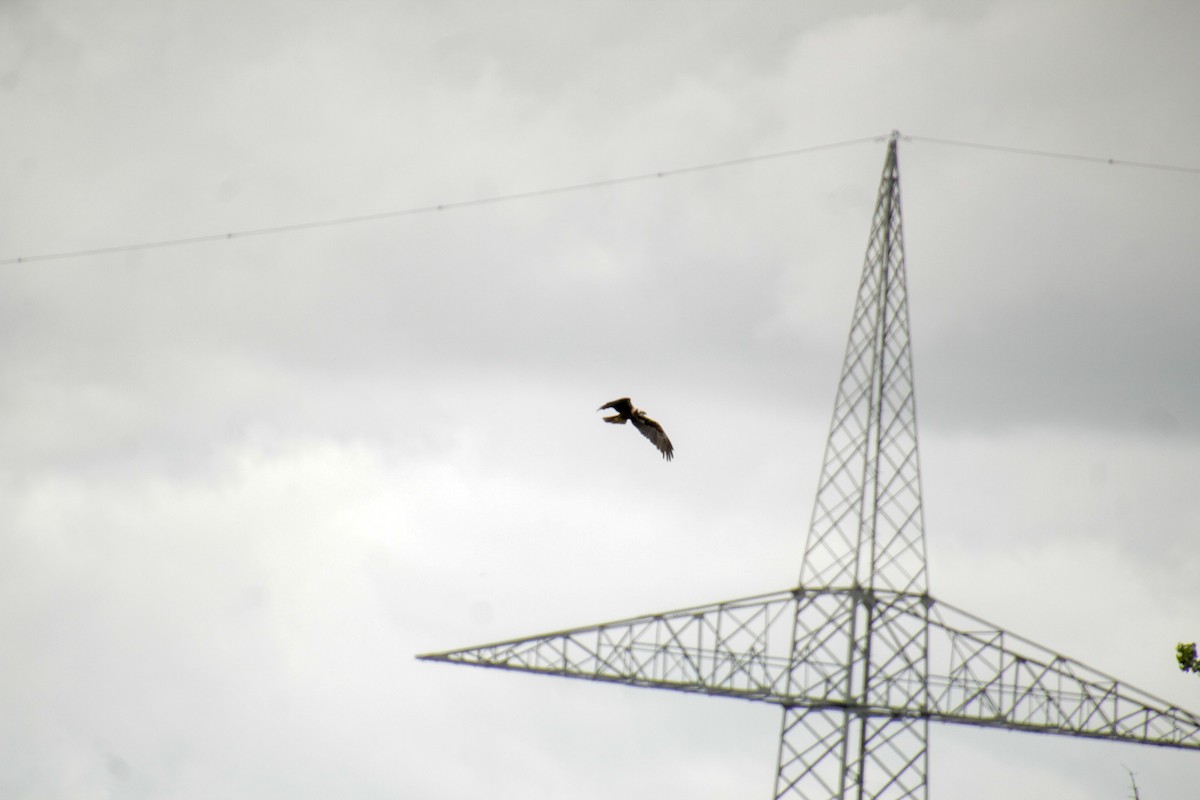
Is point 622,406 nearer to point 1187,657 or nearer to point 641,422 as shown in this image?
point 641,422

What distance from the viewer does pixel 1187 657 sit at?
49.9m

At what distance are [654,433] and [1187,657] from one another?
25.6m

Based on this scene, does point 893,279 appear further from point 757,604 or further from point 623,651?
point 623,651

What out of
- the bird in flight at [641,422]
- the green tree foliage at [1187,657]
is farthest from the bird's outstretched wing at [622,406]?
the green tree foliage at [1187,657]

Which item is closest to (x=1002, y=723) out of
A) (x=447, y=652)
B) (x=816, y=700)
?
(x=816, y=700)

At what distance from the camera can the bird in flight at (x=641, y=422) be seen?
28734 mm

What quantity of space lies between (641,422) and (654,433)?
1044 mm

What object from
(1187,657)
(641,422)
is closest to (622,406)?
(641,422)

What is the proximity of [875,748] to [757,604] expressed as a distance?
15.5ft

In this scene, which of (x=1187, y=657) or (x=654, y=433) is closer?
(x=654, y=433)

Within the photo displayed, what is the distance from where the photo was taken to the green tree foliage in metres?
49.5

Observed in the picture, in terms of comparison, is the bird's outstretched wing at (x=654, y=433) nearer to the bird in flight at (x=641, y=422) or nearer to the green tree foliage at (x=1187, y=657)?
the bird in flight at (x=641, y=422)

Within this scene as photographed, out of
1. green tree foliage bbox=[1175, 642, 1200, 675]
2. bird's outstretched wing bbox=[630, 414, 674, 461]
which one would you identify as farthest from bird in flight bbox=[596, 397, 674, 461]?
green tree foliage bbox=[1175, 642, 1200, 675]

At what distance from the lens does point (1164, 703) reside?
4581 cm
